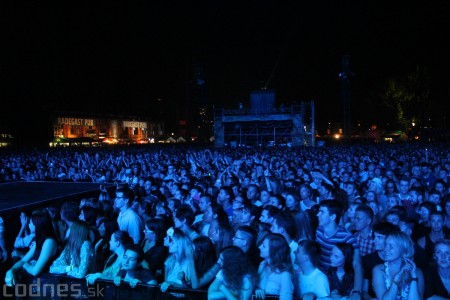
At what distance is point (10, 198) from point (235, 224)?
7.09 metres

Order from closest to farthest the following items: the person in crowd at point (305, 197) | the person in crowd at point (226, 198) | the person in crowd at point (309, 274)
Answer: the person in crowd at point (309, 274) → the person in crowd at point (305, 197) → the person in crowd at point (226, 198)

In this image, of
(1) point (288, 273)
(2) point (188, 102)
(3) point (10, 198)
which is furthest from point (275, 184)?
(2) point (188, 102)

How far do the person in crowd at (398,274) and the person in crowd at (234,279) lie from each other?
0.97m

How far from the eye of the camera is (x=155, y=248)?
4.34 m

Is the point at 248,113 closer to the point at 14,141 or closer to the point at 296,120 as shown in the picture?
the point at 296,120

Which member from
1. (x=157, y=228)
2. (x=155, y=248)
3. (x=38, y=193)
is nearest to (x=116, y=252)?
(x=155, y=248)

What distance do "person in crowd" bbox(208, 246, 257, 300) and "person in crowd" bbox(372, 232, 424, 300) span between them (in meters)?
0.97

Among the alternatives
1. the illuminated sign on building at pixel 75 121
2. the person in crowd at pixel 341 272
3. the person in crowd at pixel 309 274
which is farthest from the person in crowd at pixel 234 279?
the illuminated sign on building at pixel 75 121

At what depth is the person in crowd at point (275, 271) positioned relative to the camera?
10.2 feet

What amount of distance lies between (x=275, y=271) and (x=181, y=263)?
3.03 feet

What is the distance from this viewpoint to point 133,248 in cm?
396

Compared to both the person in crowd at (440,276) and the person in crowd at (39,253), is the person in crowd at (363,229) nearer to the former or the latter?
the person in crowd at (440,276)

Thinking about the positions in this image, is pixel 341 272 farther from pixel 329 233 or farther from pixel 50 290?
pixel 50 290

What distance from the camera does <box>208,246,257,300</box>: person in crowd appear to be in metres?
3.14
